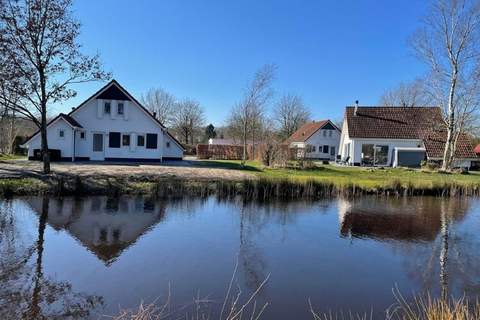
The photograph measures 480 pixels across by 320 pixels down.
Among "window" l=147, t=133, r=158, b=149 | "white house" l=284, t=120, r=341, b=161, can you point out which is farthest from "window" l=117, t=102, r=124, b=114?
"white house" l=284, t=120, r=341, b=161

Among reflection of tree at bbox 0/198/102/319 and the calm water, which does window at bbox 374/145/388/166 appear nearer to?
the calm water

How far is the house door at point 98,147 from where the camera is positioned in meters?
29.1

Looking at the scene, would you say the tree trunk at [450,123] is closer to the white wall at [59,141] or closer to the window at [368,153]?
the window at [368,153]

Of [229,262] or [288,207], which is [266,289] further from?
[288,207]

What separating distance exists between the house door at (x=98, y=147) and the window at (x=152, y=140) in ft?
10.9

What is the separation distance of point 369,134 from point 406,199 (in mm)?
19630

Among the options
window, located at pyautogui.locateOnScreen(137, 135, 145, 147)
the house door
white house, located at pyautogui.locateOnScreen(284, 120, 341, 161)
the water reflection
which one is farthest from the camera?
white house, located at pyautogui.locateOnScreen(284, 120, 341, 161)

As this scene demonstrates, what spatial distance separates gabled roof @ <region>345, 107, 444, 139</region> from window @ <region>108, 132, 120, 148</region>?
811 inches

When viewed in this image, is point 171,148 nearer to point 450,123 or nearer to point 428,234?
point 450,123

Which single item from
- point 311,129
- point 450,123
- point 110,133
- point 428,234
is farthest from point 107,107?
point 311,129

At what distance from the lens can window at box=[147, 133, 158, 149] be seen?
29.7m

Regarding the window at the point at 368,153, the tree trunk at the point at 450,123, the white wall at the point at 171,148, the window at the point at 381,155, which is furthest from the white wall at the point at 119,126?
the tree trunk at the point at 450,123

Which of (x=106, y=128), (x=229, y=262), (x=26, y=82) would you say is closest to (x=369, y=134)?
(x=106, y=128)

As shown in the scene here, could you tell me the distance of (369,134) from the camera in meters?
36.9
